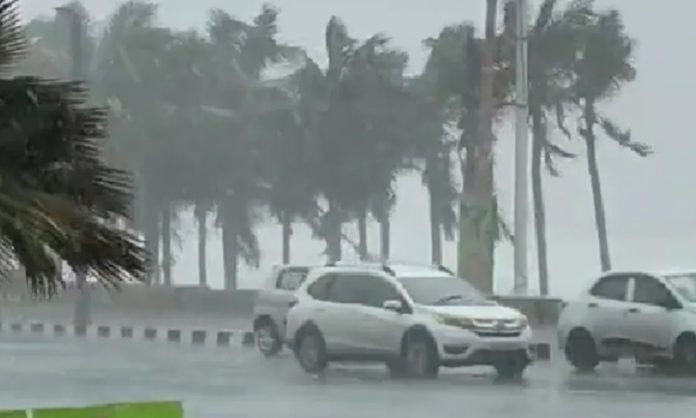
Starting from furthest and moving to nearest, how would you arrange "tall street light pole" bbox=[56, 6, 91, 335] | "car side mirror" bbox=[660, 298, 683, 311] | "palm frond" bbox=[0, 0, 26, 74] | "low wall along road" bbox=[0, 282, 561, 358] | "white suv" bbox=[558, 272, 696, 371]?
1. "tall street light pole" bbox=[56, 6, 91, 335]
2. "low wall along road" bbox=[0, 282, 561, 358]
3. "car side mirror" bbox=[660, 298, 683, 311]
4. "white suv" bbox=[558, 272, 696, 371]
5. "palm frond" bbox=[0, 0, 26, 74]

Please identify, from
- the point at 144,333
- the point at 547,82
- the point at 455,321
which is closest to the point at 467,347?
the point at 455,321

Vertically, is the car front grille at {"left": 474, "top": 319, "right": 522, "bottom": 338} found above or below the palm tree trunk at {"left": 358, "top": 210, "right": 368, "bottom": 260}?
below

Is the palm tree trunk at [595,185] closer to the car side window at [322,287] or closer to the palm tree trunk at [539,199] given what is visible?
→ the palm tree trunk at [539,199]

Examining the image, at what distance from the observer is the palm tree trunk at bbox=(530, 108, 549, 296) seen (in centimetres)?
4800

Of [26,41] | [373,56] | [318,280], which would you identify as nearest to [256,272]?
[373,56]

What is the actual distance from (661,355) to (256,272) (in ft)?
128

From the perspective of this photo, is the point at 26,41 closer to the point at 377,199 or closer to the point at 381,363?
the point at 381,363

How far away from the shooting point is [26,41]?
5438mm

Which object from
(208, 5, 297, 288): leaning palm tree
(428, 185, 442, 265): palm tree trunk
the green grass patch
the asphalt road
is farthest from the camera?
(208, 5, 297, 288): leaning palm tree

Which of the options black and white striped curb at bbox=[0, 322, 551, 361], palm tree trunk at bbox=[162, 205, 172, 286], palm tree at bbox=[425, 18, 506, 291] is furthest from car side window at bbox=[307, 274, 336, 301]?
palm tree trunk at bbox=[162, 205, 172, 286]

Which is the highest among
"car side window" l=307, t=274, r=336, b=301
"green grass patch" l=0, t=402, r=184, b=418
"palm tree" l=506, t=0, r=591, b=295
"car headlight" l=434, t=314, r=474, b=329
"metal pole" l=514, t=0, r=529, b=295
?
"palm tree" l=506, t=0, r=591, b=295

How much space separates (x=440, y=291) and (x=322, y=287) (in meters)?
1.89

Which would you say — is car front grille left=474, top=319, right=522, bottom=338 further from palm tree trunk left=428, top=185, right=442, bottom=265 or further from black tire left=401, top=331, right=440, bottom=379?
palm tree trunk left=428, top=185, right=442, bottom=265

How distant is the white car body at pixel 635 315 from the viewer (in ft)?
82.9
